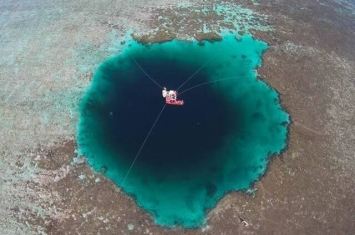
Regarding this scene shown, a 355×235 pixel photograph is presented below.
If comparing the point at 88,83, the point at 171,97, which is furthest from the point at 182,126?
the point at 88,83

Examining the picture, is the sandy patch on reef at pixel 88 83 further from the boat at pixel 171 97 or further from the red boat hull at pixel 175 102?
the red boat hull at pixel 175 102

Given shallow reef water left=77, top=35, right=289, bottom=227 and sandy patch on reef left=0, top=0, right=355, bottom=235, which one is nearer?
sandy patch on reef left=0, top=0, right=355, bottom=235

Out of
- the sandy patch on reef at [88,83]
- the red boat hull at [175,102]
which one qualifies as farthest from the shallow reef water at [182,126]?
the sandy patch on reef at [88,83]

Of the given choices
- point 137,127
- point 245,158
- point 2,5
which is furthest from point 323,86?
point 2,5

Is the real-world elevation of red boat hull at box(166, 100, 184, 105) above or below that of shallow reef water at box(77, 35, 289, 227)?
above

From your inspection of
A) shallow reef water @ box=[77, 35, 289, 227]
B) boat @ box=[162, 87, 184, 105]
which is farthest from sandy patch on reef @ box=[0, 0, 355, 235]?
boat @ box=[162, 87, 184, 105]

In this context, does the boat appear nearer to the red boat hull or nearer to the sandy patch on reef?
the red boat hull

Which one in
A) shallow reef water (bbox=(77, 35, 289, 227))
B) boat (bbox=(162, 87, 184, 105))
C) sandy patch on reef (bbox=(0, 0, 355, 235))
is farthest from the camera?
boat (bbox=(162, 87, 184, 105))

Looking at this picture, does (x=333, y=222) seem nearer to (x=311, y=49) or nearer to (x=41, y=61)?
(x=311, y=49)

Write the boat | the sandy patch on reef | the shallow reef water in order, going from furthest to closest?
the boat < the shallow reef water < the sandy patch on reef
